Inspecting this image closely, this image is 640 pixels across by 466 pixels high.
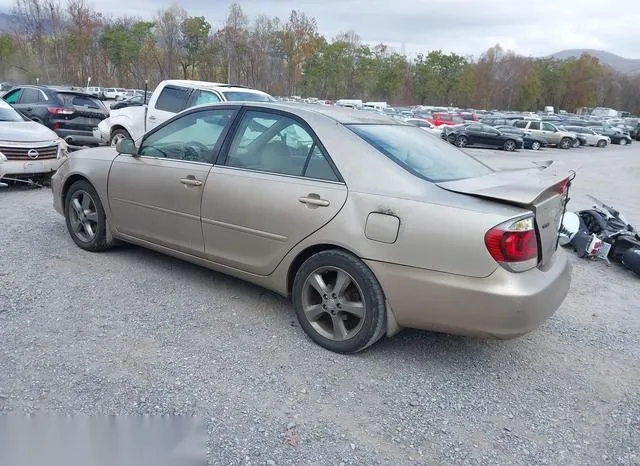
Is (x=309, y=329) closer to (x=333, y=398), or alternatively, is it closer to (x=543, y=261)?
(x=333, y=398)

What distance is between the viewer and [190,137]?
431cm

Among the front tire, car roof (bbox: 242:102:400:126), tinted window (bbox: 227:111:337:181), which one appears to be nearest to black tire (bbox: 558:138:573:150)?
the front tire

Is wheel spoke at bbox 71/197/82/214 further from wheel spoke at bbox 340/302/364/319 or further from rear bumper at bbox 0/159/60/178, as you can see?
rear bumper at bbox 0/159/60/178

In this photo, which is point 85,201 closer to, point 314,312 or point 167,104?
point 314,312

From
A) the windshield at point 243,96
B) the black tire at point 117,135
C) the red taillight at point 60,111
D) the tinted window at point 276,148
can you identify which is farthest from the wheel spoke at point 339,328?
the red taillight at point 60,111

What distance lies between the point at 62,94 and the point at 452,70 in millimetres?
80087

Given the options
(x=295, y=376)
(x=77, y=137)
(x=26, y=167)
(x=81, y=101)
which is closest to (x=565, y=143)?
(x=81, y=101)

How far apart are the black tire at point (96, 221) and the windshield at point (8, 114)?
460cm

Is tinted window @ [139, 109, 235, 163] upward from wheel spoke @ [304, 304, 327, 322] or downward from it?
upward

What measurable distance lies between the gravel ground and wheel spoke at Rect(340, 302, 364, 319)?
12.2 inches

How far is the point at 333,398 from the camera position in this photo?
117 inches

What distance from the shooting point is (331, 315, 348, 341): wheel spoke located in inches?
134

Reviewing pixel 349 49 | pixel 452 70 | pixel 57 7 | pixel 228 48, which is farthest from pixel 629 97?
pixel 57 7

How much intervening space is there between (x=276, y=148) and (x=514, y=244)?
1.78m
